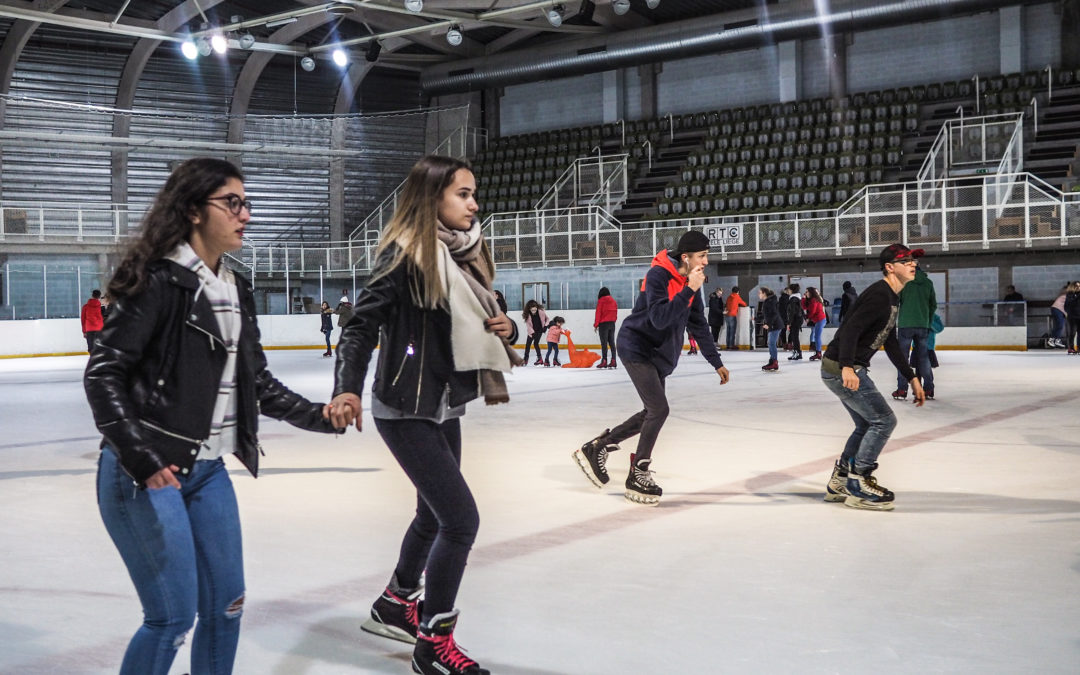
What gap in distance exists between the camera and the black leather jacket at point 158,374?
6.98ft

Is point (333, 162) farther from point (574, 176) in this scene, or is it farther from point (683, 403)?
point (683, 403)

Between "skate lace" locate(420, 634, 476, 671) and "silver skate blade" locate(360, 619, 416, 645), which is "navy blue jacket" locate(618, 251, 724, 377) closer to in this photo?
"silver skate blade" locate(360, 619, 416, 645)

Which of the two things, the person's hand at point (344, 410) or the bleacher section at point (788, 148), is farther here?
the bleacher section at point (788, 148)

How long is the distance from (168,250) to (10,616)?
6.37 ft

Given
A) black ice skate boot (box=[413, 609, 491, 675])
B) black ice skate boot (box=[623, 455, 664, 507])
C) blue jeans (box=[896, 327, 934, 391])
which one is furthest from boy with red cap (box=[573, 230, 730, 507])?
blue jeans (box=[896, 327, 934, 391])

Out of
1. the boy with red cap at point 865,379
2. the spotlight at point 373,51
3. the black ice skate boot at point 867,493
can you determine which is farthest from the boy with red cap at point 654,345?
the spotlight at point 373,51

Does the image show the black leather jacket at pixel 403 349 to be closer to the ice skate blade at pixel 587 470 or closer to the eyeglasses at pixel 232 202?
the eyeglasses at pixel 232 202

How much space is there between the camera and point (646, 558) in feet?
14.1

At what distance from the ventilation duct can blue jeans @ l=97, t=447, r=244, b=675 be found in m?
27.0

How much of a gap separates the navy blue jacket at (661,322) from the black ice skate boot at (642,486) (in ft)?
1.62

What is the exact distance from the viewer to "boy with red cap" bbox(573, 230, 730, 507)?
523cm

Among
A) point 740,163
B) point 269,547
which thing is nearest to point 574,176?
point 740,163

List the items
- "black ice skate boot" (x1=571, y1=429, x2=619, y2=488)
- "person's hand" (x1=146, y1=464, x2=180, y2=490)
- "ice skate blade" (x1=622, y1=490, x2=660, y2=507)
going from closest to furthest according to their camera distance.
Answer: "person's hand" (x1=146, y1=464, x2=180, y2=490)
"ice skate blade" (x1=622, y1=490, x2=660, y2=507)
"black ice skate boot" (x1=571, y1=429, x2=619, y2=488)

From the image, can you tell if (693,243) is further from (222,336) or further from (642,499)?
(222,336)
